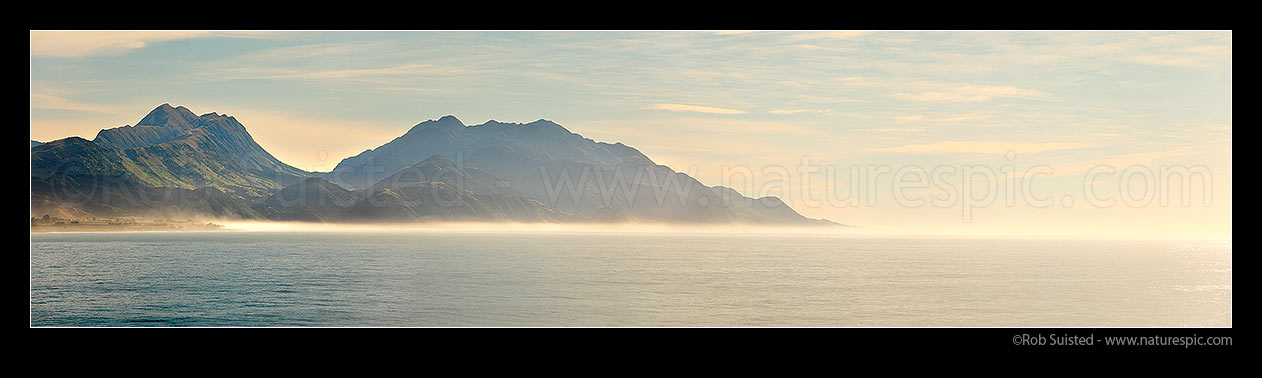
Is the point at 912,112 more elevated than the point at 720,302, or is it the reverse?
the point at 912,112
